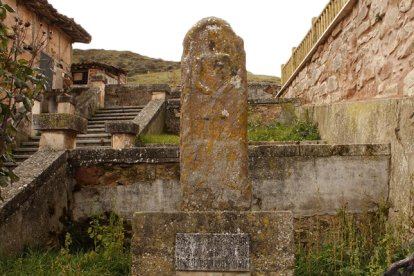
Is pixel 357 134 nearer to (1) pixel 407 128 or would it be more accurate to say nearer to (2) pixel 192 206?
(1) pixel 407 128

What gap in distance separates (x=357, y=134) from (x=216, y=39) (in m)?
3.24

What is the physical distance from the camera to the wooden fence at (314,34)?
831 centimetres

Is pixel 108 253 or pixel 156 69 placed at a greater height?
pixel 156 69

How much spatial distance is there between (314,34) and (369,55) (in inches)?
156

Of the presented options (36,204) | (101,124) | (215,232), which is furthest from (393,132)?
(101,124)

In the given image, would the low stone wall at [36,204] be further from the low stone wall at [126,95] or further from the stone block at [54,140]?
the low stone wall at [126,95]

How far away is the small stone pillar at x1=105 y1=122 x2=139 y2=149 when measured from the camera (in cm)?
736

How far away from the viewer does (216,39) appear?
3422 mm

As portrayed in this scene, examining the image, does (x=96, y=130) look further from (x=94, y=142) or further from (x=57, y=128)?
(x=57, y=128)

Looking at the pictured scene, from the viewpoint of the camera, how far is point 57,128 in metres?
5.41

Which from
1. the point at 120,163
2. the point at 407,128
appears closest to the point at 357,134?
the point at 407,128

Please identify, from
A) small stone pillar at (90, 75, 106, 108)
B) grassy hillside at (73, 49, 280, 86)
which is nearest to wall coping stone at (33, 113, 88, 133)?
small stone pillar at (90, 75, 106, 108)

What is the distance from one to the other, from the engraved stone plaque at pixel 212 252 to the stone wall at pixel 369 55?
114 inches

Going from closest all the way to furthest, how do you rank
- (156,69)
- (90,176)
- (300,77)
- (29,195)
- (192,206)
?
(192,206) → (29,195) → (90,176) → (300,77) → (156,69)
